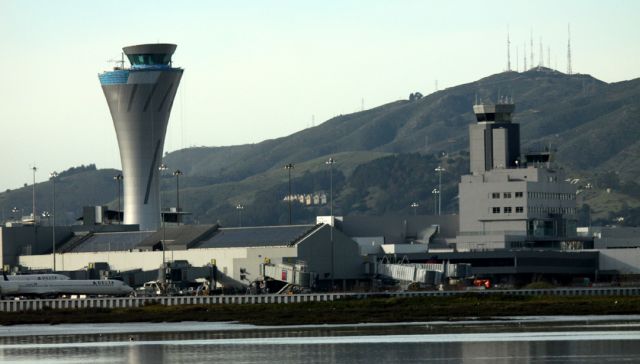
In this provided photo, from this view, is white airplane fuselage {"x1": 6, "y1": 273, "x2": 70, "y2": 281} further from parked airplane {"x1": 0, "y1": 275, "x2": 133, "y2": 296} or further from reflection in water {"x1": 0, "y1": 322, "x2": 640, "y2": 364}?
reflection in water {"x1": 0, "y1": 322, "x2": 640, "y2": 364}

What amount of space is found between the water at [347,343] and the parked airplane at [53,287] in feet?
182

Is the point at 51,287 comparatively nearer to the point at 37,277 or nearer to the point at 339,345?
the point at 37,277

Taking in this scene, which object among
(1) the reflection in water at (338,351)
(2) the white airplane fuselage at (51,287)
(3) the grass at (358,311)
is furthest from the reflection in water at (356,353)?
(2) the white airplane fuselage at (51,287)

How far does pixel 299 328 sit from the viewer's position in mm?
123062

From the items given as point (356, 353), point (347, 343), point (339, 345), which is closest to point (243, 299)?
point (347, 343)

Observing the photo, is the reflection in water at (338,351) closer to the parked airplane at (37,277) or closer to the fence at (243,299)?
the fence at (243,299)

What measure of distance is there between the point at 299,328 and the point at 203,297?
47732 millimetres

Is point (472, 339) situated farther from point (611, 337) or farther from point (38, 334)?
point (38, 334)

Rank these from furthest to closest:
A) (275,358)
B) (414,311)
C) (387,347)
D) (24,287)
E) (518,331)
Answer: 1. (24,287)
2. (414,311)
3. (518,331)
4. (387,347)
5. (275,358)

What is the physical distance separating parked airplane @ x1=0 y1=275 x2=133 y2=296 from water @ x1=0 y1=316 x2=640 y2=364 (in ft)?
182

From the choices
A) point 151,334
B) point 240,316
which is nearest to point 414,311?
point 240,316

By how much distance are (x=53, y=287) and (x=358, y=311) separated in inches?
2272

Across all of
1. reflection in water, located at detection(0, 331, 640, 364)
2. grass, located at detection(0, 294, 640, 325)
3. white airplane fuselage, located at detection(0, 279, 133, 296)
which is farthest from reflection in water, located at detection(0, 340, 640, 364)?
white airplane fuselage, located at detection(0, 279, 133, 296)

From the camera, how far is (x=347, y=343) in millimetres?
102312
